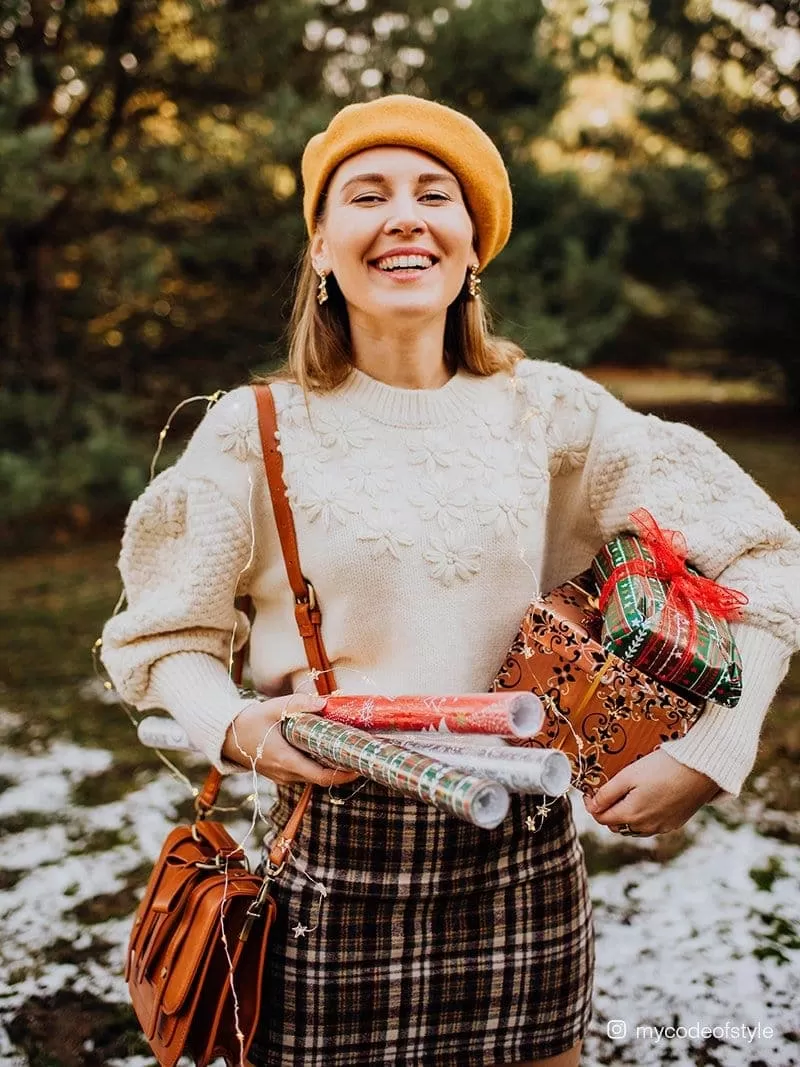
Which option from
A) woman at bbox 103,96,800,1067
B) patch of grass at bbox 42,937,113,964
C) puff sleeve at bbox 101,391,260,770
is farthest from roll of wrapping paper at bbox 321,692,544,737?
patch of grass at bbox 42,937,113,964

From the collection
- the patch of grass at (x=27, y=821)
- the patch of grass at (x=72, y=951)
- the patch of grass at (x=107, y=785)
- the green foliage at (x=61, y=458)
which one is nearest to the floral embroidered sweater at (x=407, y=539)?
the patch of grass at (x=72, y=951)

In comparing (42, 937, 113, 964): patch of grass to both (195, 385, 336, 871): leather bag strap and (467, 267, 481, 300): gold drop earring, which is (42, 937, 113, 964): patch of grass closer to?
(195, 385, 336, 871): leather bag strap

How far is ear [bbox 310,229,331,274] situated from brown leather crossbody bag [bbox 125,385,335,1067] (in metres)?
0.25

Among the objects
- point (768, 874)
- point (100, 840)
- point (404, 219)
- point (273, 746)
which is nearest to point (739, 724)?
point (273, 746)

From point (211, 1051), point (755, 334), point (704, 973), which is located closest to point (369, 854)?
point (211, 1051)

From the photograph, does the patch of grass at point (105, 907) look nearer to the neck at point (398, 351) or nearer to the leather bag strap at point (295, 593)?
the leather bag strap at point (295, 593)

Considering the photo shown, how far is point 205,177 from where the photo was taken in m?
7.29

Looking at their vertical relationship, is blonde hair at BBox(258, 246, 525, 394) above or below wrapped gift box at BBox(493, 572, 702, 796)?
above

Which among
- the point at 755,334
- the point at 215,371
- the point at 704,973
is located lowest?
the point at 704,973

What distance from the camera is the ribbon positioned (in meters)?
1.42

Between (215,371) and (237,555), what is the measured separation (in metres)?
7.32

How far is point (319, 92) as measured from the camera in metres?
7.55

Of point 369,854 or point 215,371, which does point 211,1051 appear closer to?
point 369,854

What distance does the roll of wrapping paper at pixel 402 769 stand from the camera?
41.4 inches
